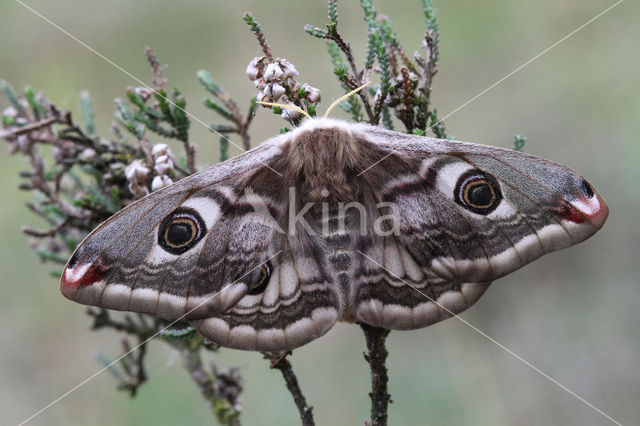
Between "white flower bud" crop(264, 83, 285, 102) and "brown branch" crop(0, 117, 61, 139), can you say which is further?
"brown branch" crop(0, 117, 61, 139)

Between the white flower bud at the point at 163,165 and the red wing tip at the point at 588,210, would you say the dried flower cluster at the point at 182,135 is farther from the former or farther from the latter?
the red wing tip at the point at 588,210

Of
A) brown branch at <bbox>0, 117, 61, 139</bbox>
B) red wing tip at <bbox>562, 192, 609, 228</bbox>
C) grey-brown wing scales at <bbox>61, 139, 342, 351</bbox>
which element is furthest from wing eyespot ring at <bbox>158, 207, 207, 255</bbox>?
red wing tip at <bbox>562, 192, 609, 228</bbox>

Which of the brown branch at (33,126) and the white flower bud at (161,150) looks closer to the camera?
the white flower bud at (161,150)

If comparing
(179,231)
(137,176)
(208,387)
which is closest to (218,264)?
(179,231)

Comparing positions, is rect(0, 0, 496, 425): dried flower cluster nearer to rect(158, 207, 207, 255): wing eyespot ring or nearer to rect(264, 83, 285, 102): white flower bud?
rect(264, 83, 285, 102): white flower bud

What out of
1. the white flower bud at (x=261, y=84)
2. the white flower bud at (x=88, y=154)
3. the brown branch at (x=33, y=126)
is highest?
the brown branch at (x=33, y=126)

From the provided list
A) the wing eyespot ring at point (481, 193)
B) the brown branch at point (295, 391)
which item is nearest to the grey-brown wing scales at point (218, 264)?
the brown branch at point (295, 391)

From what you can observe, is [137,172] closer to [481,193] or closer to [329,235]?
[329,235]
